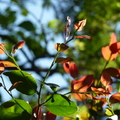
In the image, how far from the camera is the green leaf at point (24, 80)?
1.56 feet

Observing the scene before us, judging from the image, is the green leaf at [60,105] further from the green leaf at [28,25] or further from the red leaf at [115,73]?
the green leaf at [28,25]

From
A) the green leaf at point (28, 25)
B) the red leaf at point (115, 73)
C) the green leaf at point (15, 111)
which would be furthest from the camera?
the green leaf at point (28, 25)

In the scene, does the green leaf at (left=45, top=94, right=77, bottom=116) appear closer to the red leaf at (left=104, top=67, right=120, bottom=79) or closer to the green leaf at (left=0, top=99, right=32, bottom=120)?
the green leaf at (left=0, top=99, right=32, bottom=120)

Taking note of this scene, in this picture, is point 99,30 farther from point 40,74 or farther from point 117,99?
point 117,99

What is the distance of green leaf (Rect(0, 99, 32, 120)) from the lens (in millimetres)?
450

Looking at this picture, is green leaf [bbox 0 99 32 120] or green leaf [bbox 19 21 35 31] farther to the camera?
green leaf [bbox 19 21 35 31]

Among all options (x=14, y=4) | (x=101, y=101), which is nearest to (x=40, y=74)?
(x=14, y=4)

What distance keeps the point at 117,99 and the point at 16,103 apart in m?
0.18

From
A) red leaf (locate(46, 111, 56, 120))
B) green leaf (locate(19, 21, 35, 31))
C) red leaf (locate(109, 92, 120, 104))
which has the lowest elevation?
green leaf (locate(19, 21, 35, 31))

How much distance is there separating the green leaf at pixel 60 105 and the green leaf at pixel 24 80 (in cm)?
4

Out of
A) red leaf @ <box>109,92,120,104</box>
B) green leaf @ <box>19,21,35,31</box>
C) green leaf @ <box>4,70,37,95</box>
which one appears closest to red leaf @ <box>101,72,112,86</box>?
red leaf @ <box>109,92,120,104</box>

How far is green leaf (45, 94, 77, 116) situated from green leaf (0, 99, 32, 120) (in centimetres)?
4

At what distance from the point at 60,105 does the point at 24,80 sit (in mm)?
72

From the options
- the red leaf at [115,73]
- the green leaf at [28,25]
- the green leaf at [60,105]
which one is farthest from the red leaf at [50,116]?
the green leaf at [28,25]
